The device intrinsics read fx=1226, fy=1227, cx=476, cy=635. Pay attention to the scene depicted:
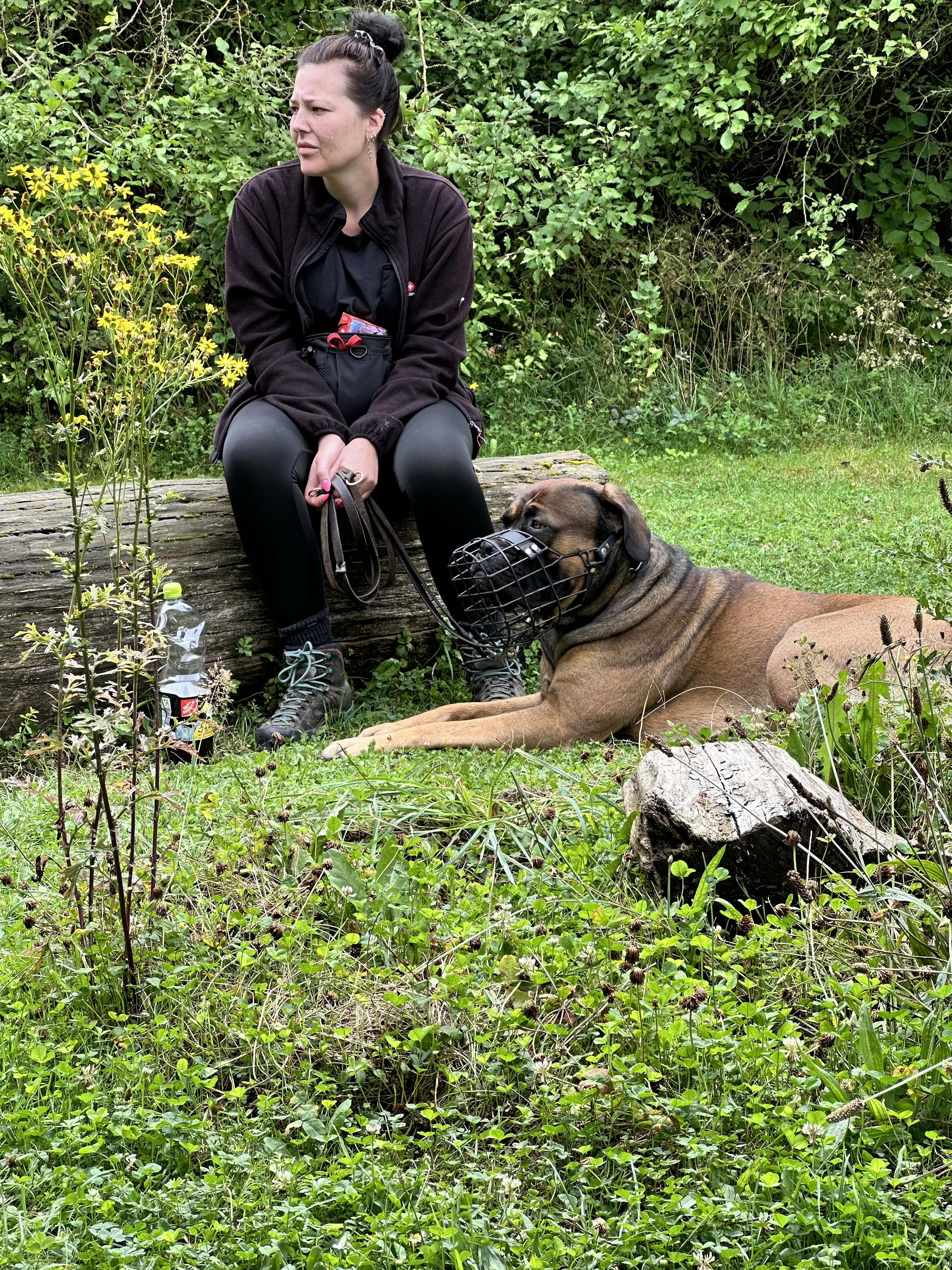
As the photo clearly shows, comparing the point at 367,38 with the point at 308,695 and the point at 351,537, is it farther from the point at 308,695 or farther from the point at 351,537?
the point at 308,695

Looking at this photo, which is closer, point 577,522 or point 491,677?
point 577,522

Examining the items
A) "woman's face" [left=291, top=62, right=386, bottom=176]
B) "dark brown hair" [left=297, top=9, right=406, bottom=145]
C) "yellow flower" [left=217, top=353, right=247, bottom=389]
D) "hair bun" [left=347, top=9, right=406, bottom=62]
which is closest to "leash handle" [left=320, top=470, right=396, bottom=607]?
"woman's face" [left=291, top=62, right=386, bottom=176]

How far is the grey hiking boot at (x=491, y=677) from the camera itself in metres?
4.92

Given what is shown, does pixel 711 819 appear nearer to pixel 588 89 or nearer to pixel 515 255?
pixel 515 255

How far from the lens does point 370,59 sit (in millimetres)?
4711

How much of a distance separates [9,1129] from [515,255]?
28.1ft

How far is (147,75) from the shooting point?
939cm

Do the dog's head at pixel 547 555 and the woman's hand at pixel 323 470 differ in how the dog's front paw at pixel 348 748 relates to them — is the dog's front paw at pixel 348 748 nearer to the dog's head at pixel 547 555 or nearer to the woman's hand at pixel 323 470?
the dog's head at pixel 547 555

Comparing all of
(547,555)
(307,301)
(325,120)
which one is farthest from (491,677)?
(325,120)

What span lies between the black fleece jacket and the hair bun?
42 centimetres

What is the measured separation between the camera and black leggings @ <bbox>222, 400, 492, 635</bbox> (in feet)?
15.1

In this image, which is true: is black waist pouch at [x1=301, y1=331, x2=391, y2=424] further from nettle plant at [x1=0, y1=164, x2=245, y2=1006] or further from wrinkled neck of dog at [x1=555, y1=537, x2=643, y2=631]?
nettle plant at [x1=0, y1=164, x2=245, y2=1006]

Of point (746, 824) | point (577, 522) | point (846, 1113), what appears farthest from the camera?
point (577, 522)

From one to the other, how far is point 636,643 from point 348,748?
1.10m
